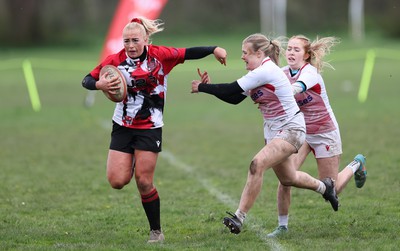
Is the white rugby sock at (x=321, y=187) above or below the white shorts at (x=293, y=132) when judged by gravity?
below

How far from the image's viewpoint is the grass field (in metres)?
→ 7.48

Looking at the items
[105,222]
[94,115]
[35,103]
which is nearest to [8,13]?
[35,103]

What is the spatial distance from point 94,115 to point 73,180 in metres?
9.23

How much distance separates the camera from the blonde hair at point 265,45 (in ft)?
24.1

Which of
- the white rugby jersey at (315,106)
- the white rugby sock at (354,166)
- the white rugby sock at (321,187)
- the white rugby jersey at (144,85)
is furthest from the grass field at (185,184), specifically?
the white rugby jersey at (144,85)

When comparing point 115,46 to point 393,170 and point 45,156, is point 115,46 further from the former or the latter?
point 393,170

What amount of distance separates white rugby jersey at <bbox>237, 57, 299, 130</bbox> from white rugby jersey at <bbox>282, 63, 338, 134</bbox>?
529 millimetres

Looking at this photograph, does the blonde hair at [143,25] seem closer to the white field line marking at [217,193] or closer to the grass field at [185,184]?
the grass field at [185,184]

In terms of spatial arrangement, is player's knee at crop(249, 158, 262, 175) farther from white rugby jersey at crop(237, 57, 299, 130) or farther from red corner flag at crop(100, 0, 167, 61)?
red corner flag at crop(100, 0, 167, 61)

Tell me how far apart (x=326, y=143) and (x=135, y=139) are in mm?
1912

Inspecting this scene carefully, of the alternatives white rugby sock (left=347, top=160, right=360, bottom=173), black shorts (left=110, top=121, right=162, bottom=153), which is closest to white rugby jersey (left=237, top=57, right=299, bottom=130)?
black shorts (left=110, top=121, right=162, bottom=153)

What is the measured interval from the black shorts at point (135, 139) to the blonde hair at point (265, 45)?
1141 millimetres

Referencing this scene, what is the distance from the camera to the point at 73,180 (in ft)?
37.8

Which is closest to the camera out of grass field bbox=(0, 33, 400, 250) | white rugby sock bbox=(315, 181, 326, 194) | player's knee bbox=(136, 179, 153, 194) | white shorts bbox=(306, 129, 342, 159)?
player's knee bbox=(136, 179, 153, 194)
